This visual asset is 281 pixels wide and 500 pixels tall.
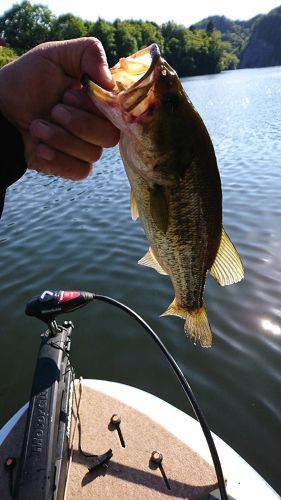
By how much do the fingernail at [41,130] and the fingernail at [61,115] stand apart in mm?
67

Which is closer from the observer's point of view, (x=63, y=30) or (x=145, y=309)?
(x=145, y=309)

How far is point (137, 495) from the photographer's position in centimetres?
307

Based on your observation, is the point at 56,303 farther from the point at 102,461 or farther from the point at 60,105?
the point at 60,105

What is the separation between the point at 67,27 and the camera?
220ft

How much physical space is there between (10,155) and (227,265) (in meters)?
1.40

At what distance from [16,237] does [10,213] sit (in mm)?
2056

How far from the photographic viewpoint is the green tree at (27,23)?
65.7m

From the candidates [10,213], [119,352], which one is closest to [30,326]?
[119,352]

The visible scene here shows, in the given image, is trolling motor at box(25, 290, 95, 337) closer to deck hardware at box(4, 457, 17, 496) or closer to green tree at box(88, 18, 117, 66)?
deck hardware at box(4, 457, 17, 496)

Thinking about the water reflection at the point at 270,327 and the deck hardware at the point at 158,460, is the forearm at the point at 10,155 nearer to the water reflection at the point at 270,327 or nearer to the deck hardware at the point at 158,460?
the deck hardware at the point at 158,460

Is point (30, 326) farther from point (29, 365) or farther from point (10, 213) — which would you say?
point (10, 213)

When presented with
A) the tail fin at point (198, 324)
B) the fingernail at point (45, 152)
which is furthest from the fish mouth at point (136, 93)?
the tail fin at point (198, 324)

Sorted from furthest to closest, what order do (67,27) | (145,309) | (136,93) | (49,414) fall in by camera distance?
(67,27) → (145,309) → (49,414) → (136,93)

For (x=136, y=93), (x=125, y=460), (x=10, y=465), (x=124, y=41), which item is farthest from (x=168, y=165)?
(x=124, y=41)
